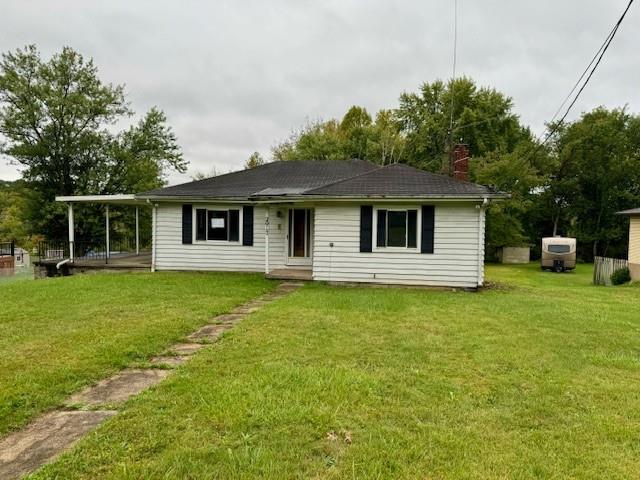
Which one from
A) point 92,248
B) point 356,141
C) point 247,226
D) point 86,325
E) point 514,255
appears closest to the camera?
point 86,325

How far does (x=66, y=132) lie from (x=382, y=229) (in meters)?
21.1

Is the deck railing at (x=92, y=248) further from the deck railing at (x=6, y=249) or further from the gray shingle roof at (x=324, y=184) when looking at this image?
the gray shingle roof at (x=324, y=184)

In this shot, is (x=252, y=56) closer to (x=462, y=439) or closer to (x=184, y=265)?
(x=184, y=265)

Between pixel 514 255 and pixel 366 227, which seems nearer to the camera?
pixel 366 227

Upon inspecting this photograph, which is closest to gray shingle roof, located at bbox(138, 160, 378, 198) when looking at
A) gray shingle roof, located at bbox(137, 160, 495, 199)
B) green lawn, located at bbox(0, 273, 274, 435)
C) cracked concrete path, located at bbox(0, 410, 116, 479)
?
gray shingle roof, located at bbox(137, 160, 495, 199)

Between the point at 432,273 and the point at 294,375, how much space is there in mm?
7107

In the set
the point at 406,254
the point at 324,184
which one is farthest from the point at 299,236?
the point at 406,254

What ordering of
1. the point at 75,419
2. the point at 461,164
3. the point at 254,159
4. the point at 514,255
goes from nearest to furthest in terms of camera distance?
the point at 75,419 < the point at 461,164 < the point at 514,255 < the point at 254,159

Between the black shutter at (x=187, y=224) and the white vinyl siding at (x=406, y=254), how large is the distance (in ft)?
13.4

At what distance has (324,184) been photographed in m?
13.4

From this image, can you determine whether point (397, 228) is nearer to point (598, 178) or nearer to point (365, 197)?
point (365, 197)

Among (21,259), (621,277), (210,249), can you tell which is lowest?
(21,259)

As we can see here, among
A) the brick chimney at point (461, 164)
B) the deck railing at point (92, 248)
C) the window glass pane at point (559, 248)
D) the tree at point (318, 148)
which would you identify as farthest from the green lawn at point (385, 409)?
the tree at point (318, 148)

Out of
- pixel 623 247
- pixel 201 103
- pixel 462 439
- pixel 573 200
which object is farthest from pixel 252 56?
pixel 623 247
